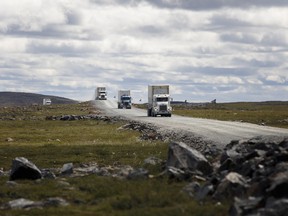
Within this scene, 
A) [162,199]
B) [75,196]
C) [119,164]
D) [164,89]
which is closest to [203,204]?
[162,199]

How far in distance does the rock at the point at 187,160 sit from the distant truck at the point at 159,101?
72.1 metres

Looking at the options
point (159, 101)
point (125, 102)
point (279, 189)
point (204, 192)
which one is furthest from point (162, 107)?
point (279, 189)

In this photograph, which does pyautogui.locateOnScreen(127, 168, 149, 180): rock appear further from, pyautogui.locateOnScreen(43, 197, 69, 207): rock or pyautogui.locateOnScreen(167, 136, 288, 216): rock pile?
pyautogui.locateOnScreen(43, 197, 69, 207): rock

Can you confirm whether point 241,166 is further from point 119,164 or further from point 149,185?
point 119,164

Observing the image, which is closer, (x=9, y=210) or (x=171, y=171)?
(x=9, y=210)

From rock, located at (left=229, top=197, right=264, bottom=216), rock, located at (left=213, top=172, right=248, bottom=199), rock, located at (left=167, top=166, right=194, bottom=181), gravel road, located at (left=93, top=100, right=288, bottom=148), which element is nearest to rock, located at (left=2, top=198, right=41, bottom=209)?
rock, located at (left=167, top=166, right=194, bottom=181)

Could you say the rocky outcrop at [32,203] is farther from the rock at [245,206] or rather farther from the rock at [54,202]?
the rock at [245,206]

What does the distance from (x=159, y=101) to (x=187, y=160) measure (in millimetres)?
73874

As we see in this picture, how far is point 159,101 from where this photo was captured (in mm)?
97312

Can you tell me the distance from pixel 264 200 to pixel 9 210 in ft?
26.8

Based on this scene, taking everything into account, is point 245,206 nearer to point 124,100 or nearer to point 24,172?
point 24,172

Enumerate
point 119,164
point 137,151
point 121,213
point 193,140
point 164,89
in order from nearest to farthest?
point 121,213
point 119,164
point 137,151
point 193,140
point 164,89

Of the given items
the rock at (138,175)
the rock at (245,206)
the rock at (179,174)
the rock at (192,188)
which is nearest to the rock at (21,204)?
the rock at (138,175)

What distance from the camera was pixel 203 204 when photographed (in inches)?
680
